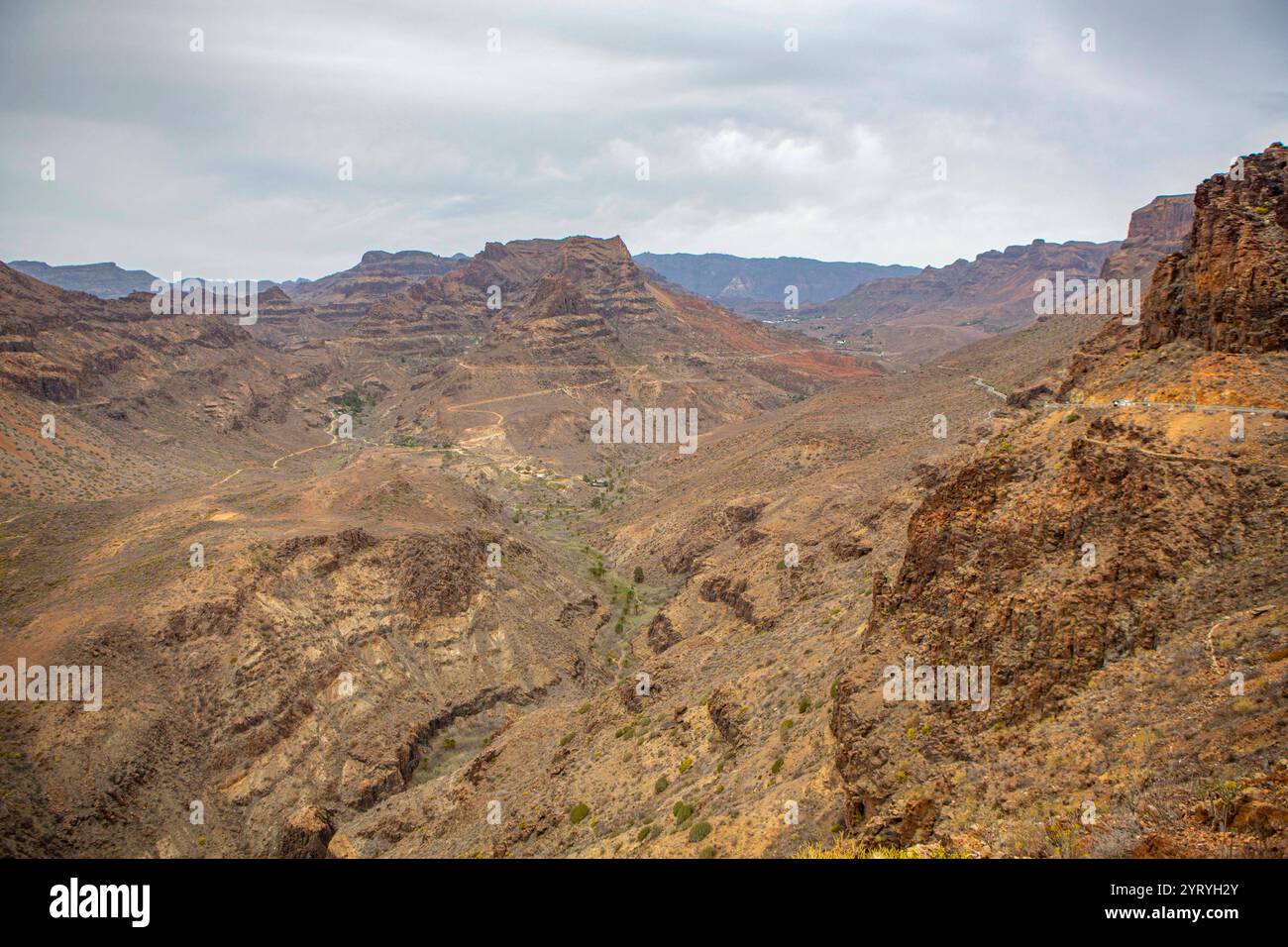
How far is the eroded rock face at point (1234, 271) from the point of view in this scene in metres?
19.8

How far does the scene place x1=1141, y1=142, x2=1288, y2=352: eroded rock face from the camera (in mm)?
19750

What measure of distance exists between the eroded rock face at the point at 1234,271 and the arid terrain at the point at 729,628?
131mm

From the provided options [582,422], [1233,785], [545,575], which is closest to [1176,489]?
[1233,785]

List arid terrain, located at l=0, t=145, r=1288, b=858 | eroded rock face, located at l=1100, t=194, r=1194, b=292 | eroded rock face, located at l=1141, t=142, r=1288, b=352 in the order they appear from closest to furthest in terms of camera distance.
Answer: arid terrain, located at l=0, t=145, r=1288, b=858, eroded rock face, located at l=1141, t=142, r=1288, b=352, eroded rock face, located at l=1100, t=194, r=1194, b=292

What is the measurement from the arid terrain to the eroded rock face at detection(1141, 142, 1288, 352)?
0.13 meters

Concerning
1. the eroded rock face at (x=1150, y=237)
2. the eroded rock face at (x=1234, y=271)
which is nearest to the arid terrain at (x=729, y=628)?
the eroded rock face at (x=1234, y=271)

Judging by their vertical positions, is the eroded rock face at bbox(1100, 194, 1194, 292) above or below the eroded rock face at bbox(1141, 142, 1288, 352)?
above

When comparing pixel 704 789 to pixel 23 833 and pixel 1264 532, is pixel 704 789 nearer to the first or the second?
pixel 1264 532

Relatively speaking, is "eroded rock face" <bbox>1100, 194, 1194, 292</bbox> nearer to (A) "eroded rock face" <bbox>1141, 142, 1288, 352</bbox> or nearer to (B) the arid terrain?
(B) the arid terrain

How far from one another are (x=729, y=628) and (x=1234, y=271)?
103 feet

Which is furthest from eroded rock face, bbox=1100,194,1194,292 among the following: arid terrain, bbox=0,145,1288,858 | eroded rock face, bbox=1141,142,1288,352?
eroded rock face, bbox=1141,142,1288,352

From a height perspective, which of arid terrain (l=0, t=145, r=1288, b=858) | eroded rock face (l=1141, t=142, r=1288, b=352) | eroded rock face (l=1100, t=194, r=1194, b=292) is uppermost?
eroded rock face (l=1100, t=194, r=1194, b=292)

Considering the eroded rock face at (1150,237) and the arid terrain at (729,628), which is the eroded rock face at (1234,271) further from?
the eroded rock face at (1150,237)

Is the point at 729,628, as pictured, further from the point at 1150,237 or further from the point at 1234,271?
the point at 1150,237
